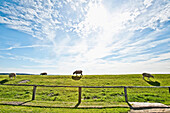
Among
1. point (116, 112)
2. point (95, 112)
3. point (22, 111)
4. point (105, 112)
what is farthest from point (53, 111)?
point (116, 112)

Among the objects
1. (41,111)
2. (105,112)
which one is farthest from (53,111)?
(105,112)

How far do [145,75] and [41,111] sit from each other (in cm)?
2323

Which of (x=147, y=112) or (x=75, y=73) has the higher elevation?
(x=75, y=73)

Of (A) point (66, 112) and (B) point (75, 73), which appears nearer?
(A) point (66, 112)

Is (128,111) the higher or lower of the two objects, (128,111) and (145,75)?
the lower

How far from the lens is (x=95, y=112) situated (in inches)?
251

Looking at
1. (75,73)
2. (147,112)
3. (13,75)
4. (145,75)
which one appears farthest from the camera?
(75,73)

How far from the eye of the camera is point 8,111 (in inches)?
252

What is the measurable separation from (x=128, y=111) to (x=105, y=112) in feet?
5.31

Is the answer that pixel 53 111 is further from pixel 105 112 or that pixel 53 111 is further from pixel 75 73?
pixel 75 73

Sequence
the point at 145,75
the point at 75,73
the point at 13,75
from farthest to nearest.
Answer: the point at 75,73 < the point at 13,75 < the point at 145,75

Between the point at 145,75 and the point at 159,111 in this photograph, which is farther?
the point at 145,75

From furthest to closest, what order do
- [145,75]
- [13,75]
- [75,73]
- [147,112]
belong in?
[75,73] < [13,75] < [145,75] < [147,112]

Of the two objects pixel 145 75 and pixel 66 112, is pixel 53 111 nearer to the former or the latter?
pixel 66 112
